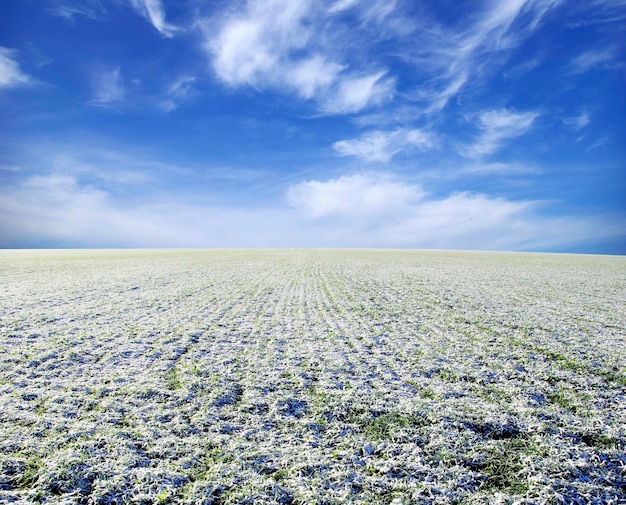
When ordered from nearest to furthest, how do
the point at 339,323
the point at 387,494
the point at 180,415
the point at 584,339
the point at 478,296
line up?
the point at 387,494 < the point at 180,415 < the point at 584,339 < the point at 339,323 < the point at 478,296

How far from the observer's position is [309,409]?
7.29 meters

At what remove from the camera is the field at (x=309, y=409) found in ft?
16.6

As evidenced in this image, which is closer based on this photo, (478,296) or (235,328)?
(235,328)

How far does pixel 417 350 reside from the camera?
37.2 feet

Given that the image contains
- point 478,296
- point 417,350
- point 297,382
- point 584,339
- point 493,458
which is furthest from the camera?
point 478,296

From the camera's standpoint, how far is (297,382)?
8.74m

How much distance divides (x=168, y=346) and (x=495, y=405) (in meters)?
9.70

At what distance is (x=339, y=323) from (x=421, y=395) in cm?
709

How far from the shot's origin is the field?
5.05m

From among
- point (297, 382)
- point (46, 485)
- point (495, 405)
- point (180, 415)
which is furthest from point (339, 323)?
point (46, 485)

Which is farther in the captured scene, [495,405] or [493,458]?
[495,405]

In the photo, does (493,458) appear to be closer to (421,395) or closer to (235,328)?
(421,395)

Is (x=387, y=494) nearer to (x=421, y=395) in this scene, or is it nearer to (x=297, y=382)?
(x=421, y=395)

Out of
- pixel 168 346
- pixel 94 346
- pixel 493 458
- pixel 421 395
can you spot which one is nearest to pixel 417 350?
pixel 421 395
